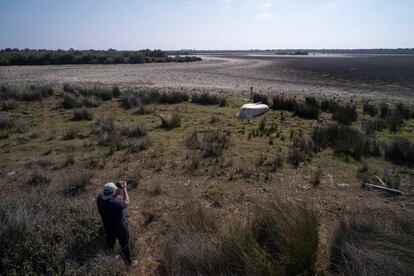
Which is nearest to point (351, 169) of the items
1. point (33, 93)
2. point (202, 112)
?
point (202, 112)

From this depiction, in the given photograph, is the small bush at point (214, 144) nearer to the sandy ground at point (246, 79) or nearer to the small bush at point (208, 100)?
the small bush at point (208, 100)

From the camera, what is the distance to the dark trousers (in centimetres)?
449

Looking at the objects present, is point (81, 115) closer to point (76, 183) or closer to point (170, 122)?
point (170, 122)

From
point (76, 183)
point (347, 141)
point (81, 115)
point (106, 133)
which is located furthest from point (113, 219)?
point (81, 115)

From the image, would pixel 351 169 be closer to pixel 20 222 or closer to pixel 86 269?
pixel 86 269

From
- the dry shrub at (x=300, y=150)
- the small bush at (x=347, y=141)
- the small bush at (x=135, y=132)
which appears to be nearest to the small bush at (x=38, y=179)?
the small bush at (x=135, y=132)

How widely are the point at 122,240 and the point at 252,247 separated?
182 centimetres

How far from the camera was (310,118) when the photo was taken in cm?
1389

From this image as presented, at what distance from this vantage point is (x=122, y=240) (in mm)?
4520

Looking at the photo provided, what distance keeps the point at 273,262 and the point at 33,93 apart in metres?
17.8

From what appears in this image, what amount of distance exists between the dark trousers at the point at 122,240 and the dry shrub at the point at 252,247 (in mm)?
466

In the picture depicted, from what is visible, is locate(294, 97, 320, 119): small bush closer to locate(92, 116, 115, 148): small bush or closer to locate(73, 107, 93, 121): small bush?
locate(92, 116, 115, 148): small bush

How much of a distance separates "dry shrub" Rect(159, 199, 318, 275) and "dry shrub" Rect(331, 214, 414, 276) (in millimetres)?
350

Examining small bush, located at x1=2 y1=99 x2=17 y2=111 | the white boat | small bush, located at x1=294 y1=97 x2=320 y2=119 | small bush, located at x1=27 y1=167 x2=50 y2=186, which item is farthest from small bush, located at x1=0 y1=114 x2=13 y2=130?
small bush, located at x1=294 y1=97 x2=320 y2=119
